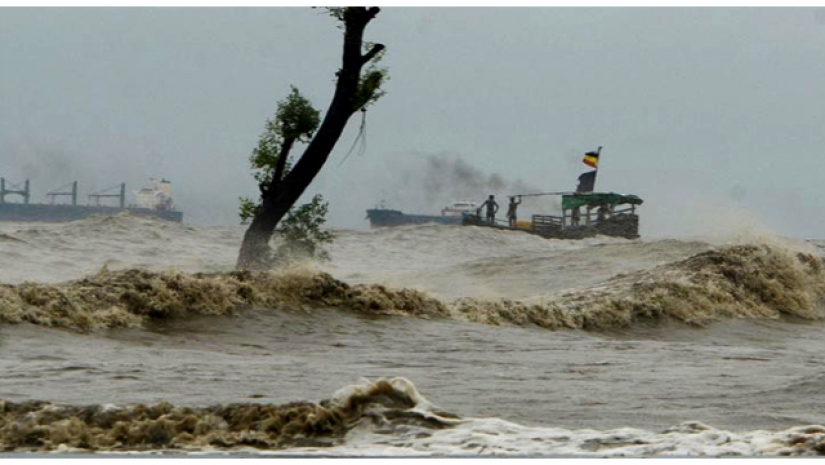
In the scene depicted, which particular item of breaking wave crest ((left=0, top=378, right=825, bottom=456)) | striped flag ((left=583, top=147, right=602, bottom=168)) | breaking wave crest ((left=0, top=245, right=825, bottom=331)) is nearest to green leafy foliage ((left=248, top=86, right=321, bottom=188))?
breaking wave crest ((left=0, top=245, right=825, bottom=331))

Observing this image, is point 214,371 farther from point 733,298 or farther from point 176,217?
point 733,298

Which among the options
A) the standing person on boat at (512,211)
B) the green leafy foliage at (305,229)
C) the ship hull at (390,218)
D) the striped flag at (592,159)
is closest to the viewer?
the striped flag at (592,159)

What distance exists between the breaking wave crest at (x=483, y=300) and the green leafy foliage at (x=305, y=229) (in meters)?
1.91

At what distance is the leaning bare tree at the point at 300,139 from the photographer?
52.1 ft

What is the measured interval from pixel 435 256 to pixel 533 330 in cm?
852

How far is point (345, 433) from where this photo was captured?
7254 millimetres

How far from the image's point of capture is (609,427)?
7594mm

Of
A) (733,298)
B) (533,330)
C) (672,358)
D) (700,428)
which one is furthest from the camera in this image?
(733,298)

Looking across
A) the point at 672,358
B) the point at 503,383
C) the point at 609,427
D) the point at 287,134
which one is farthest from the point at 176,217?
the point at 609,427

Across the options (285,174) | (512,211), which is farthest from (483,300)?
(512,211)

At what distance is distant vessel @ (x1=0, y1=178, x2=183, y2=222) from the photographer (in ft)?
47.4

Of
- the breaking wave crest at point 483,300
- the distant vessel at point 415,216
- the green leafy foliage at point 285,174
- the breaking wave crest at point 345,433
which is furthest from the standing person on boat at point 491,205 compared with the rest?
the breaking wave crest at point 345,433

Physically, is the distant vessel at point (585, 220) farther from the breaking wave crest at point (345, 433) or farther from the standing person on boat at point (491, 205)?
the breaking wave crest at point (345, 433)

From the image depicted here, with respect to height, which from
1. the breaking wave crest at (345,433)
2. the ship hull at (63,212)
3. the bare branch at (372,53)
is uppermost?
the bare branch at (372,53)
